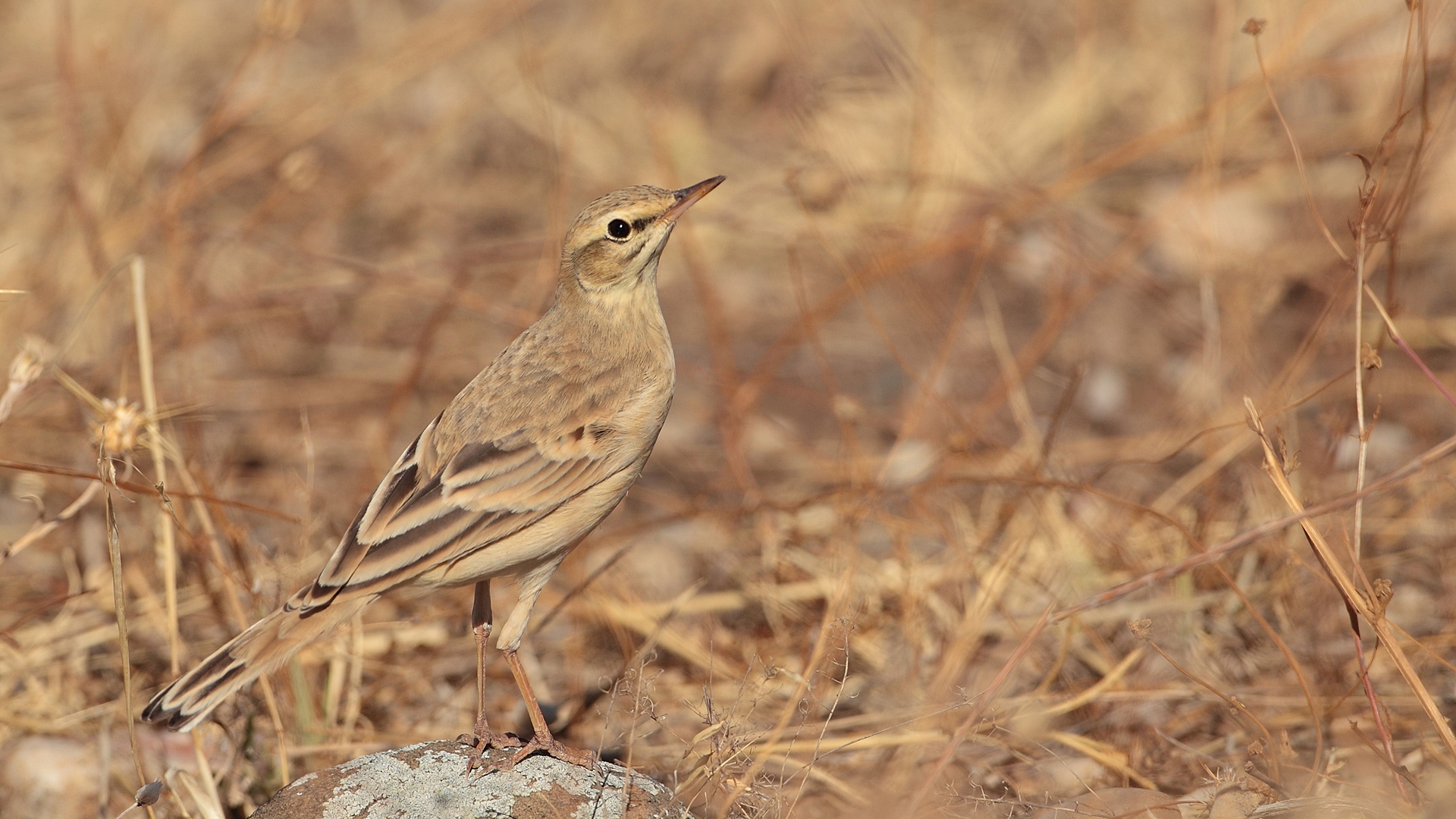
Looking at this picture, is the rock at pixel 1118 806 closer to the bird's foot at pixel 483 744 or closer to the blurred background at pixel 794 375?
the blurred background at pixel 794 375

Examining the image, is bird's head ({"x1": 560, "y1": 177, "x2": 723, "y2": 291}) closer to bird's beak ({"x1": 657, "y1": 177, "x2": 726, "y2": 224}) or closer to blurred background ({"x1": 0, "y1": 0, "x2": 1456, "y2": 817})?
bird's beak ({"x1": 657, "y1": 177, "x2": 726, "y2": 224})

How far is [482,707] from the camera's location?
13.7ft

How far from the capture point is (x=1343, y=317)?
23.3 feet

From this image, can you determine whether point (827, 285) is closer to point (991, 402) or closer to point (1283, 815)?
point (991, 402)

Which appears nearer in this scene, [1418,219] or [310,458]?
[310,458]

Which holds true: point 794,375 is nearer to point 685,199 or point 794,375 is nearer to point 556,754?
point 685,199

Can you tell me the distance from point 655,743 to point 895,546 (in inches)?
63.4

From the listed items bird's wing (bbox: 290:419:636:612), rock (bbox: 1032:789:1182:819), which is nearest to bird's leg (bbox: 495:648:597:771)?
bird's wing (bbox: 290:419:636:612)

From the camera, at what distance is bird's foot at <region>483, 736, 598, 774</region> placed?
158 inches

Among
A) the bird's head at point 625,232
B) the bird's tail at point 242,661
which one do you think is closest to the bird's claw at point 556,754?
the bird's tail at point 242,661

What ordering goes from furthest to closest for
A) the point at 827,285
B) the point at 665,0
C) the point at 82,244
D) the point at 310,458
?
1. the point at 665,0
2. the point at 827,285
3. the point at 82,244
4. the point at 310,458

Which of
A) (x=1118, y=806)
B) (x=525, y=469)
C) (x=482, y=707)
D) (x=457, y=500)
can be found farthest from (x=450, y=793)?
(x=1118, y=806)

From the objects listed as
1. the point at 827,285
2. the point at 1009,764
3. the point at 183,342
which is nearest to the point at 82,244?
the point at 183,342

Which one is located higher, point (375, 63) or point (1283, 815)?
point (375, 63)
